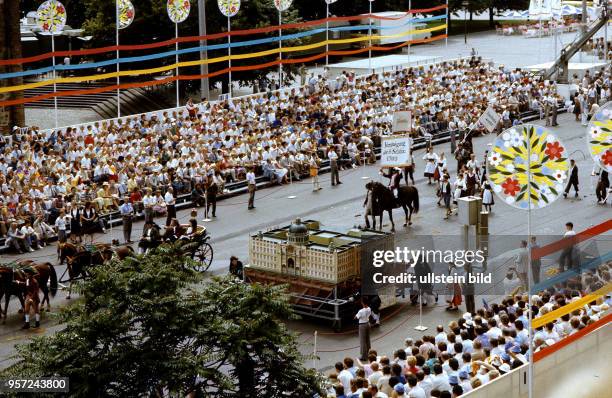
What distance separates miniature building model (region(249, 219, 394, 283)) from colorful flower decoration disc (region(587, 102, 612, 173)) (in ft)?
18.8

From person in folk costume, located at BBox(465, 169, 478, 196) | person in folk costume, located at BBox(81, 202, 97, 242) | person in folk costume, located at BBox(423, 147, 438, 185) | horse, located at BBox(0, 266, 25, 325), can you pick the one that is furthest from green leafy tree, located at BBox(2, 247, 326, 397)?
person in folk costume, located at BBox(423, 147, 438, 185)

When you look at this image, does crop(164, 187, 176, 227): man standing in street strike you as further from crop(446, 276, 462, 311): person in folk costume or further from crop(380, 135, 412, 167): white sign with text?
crop(446, 276, 462, 311): person in folk costume

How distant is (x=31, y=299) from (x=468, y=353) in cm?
1135

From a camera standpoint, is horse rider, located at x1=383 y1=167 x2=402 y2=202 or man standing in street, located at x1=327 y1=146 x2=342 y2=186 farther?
man standing in street, located at x1=327 y1=146 x2=342 y2=186

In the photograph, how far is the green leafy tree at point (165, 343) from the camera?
59.8 ft

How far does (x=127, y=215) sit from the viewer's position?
1366 inches

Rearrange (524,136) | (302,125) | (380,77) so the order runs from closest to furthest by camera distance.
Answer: (524,136)
(302,125)
(380,77)

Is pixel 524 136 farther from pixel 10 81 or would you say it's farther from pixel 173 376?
pixel 10 81

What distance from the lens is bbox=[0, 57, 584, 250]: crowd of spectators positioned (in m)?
36.6

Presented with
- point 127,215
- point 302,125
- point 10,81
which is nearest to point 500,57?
point 302,125

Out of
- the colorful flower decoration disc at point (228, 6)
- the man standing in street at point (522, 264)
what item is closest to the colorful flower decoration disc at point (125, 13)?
the colorful flower decoration disc at point (228, 6)

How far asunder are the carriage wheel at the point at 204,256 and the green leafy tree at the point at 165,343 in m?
10.8

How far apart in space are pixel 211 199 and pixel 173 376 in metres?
19.4

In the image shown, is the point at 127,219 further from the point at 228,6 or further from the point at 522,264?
the point at 228,6
